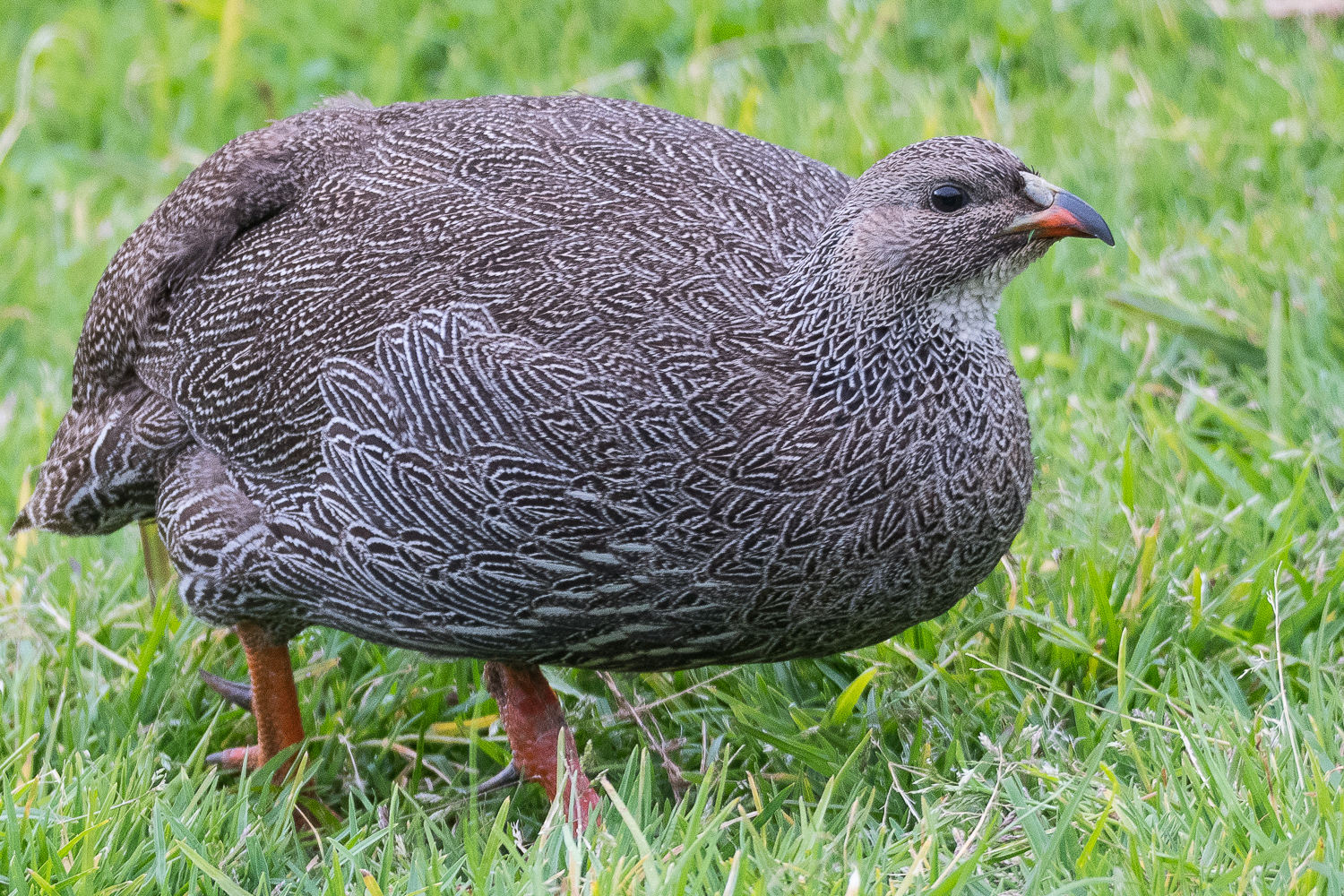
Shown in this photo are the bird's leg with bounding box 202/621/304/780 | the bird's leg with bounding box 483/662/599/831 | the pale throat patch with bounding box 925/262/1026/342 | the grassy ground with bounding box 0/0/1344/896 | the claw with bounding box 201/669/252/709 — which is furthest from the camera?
the claw with bounding box 201/669/252/709

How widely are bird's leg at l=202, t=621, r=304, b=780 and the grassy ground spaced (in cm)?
9

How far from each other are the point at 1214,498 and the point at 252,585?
2.50 meters

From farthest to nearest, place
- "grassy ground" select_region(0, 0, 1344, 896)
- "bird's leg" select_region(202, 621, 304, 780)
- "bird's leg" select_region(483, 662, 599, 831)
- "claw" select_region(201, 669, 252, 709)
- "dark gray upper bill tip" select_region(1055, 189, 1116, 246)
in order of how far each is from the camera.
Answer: "claw" select_region(201, 669, 252, 709)
"bird's leg" select_region(202, 621, 304, 780)
"bird's leg" select_region(483, 662, 599, 831)
"dark gray upper bill tip" select_region(1055, 189, 1116, 246)
"grassy ground" select_region(0, 0, 1344, 896)

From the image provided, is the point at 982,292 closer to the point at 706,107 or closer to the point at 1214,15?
→ the point at 706,107

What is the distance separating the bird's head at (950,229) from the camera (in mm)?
3375

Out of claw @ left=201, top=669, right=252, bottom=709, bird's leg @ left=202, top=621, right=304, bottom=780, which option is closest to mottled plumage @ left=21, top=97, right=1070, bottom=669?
bird's leg @ left=202, top=621, right=304, bottom=780

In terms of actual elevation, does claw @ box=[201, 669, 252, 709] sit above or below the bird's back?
below

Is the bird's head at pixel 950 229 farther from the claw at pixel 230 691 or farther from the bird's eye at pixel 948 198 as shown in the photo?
the claw at pixel 230 691

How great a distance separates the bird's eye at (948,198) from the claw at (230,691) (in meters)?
2.21

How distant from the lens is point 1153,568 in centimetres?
397

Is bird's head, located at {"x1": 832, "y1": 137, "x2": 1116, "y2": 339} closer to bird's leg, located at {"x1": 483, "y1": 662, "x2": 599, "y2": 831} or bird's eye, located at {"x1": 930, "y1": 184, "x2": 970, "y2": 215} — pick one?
bird's eye, located at {"x1": 930, "y1": 184, "x2": 970, "y2": 215}

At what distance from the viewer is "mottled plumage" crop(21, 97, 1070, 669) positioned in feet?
11.0

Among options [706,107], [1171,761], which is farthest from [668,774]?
[706,107]

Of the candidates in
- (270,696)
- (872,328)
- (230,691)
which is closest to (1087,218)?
(872,328)
